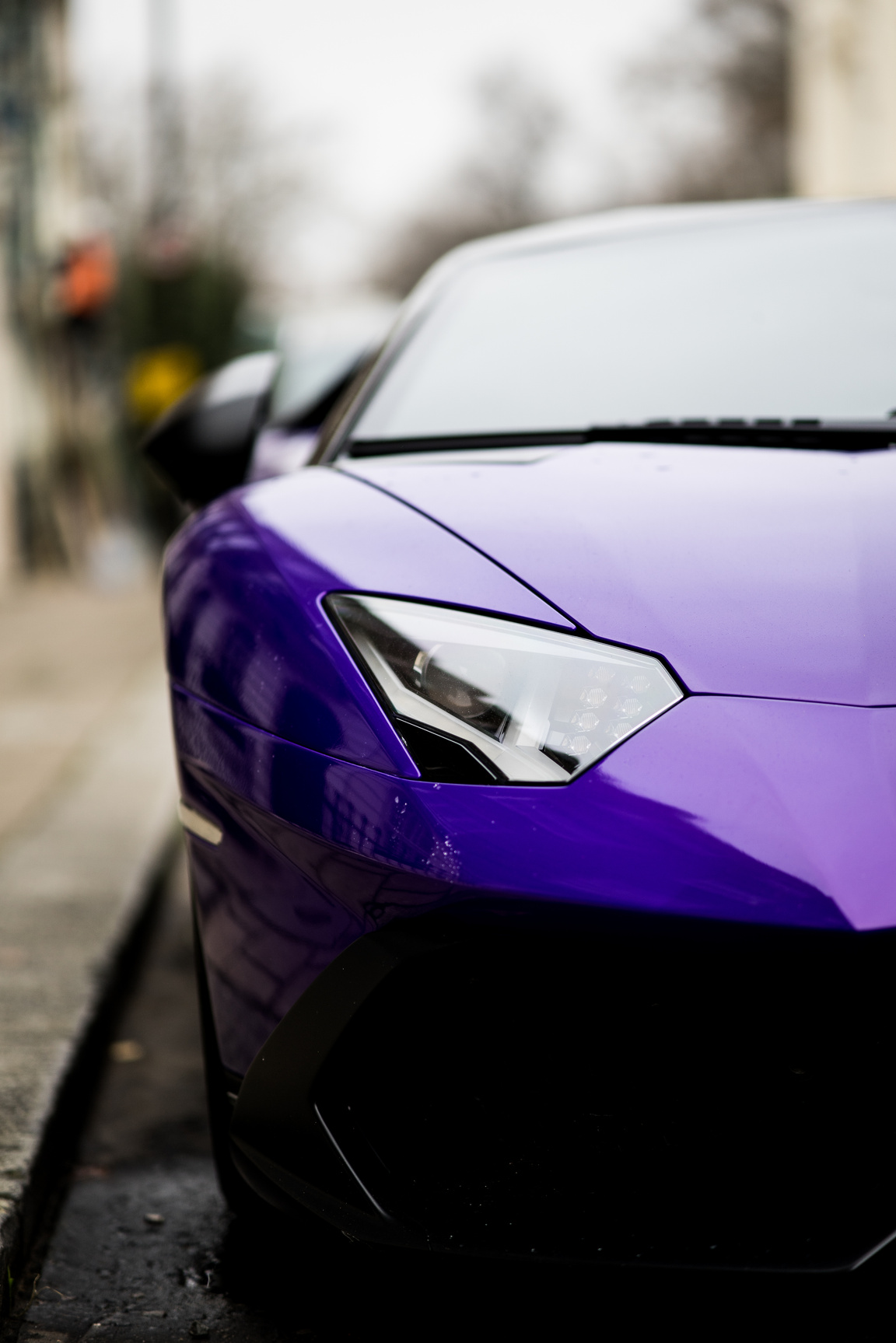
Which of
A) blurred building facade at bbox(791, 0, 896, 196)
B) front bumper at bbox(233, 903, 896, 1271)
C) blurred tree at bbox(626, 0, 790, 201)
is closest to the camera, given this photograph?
front bumper at bbox(233, 903, 896, 1271)

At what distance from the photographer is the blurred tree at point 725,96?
132 ft

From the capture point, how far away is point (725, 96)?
4272 centimetres

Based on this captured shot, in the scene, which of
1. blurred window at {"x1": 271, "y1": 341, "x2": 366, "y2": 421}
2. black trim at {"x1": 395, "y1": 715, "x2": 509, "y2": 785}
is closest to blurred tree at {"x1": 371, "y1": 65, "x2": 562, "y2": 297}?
blurred window at {"x1": 271, "y1": 341, "x2": 366, "y2": 421}

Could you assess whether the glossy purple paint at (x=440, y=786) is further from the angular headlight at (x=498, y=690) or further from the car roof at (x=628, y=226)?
the car roof at (x=628, y=226)

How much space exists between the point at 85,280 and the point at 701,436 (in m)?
11.0

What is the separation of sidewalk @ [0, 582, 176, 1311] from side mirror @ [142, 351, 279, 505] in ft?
3.33

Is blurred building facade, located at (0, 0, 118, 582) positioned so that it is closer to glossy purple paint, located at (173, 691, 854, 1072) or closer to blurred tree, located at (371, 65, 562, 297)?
glossy purple paint, located at (173, 691, 854, 1072)

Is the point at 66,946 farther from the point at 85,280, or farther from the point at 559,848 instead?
the point at 85,280

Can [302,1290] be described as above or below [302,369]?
above

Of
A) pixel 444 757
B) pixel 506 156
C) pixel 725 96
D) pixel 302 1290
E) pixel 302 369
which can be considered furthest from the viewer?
pixel 506 156

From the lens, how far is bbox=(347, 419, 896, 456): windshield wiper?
6.77 ft

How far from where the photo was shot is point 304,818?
164cm

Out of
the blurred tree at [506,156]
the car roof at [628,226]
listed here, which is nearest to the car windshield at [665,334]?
the car roof at [628,226]

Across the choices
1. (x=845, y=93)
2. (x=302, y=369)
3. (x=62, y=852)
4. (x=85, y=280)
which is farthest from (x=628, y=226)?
(x=845, y=93)
